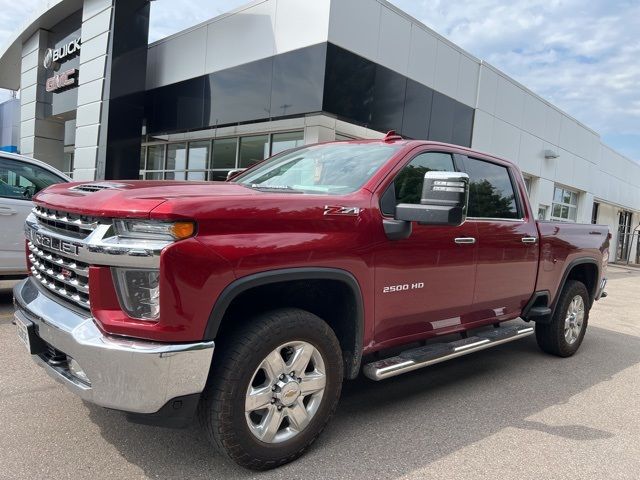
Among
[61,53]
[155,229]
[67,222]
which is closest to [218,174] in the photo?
[61,53]

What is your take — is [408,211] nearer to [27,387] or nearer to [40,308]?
[40,308]

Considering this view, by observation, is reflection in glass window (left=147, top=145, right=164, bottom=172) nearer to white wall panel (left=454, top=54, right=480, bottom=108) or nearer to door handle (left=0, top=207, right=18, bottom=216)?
white wall panel (left=454, top=54, right=480, bottom=108)

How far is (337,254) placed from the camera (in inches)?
114

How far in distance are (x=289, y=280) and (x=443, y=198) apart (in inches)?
39.8

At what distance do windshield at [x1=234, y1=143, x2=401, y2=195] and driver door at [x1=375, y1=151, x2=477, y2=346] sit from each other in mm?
215

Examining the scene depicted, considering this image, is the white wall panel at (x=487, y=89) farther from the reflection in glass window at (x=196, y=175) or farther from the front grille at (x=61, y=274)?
the front grille at (x=61, y=274)

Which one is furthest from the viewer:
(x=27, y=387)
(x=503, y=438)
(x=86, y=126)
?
(x=86, y=126)

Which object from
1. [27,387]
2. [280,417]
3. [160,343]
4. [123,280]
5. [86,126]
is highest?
[86,126]

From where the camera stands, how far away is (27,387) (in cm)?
369

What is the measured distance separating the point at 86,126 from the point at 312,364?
13321 millimetres

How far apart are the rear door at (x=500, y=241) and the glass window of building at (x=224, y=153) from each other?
10051mm

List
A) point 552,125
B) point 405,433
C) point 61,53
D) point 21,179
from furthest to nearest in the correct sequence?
point 552,125
point 61,53
point 21,179
point 405,433

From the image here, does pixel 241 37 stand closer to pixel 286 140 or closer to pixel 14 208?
pixel 286 140

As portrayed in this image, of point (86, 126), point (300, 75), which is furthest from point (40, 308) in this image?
point (86, 126)
